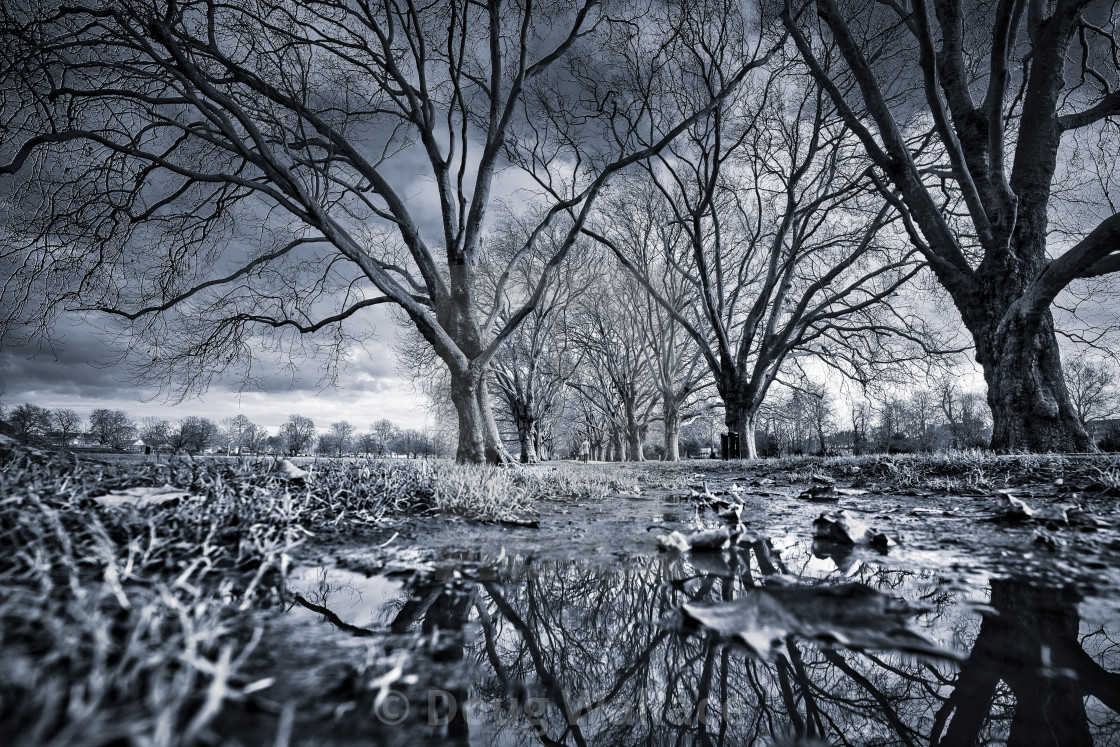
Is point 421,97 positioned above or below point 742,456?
above

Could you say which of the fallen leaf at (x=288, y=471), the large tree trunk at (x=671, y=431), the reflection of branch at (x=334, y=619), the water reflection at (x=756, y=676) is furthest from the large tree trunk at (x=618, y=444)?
the reflection of branch at (x=334, y=619)

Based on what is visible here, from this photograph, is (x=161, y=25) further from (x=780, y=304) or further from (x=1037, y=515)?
(x=780, y=304)

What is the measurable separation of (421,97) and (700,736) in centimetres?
1119

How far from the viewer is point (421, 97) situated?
939cm

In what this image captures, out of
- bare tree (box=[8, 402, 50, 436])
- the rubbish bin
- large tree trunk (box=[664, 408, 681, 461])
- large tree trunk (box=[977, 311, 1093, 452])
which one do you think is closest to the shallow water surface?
bare tree (box=[8, 402, 50, 436])

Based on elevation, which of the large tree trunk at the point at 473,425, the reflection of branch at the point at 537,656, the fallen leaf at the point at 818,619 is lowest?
the reflection of branch at the point at 537,656

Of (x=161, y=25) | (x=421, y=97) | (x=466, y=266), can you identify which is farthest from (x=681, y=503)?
(x=421, y=97)

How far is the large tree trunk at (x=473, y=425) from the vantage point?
8469mm

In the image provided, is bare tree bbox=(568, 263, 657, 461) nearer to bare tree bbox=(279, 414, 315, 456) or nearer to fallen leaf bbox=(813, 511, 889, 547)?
fallen leaf bbox=(813, 511, 889, 547)

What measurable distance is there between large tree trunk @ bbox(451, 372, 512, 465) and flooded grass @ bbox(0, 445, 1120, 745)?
5.49m

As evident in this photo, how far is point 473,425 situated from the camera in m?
8.54

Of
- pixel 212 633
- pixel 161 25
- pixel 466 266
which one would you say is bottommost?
pixel 212 633

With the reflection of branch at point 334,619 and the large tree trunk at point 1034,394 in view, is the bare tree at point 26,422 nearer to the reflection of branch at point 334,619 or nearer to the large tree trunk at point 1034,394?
the reflection of branch at point 334,619

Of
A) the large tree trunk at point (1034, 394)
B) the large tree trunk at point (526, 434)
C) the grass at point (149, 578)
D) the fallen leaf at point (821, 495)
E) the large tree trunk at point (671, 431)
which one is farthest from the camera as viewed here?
the large tree trunk at point (671, 431)
